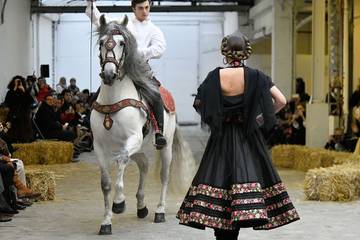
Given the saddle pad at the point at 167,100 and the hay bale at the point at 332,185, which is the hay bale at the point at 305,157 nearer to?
the hay bale at the point at 332,185

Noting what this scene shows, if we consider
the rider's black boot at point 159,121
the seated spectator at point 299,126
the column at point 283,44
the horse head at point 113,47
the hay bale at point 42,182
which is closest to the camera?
the horse head at point 113,47

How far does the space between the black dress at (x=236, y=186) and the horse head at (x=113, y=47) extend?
6.12ft

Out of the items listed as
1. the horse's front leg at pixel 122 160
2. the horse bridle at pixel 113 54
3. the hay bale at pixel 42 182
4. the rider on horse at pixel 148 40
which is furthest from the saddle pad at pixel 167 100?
the hay bale at pixel 42 182

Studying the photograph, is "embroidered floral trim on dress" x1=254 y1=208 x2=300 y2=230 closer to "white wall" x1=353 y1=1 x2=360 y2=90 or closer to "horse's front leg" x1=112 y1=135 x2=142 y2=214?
"horse's front leg" x1=112 y1=135 x2=142 y2=214

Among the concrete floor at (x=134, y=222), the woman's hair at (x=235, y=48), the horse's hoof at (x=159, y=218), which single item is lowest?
the concrete floor at (x=134, y=222)

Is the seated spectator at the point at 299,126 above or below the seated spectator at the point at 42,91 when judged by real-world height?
below

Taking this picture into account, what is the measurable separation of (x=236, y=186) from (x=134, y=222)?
298 centimetres

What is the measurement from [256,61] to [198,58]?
213 inches

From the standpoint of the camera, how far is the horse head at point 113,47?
6.38 m

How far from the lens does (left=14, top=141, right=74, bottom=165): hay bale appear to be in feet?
45.0

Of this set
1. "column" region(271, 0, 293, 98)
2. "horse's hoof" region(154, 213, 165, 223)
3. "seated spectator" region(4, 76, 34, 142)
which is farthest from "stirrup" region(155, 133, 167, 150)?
"column" region(271, 0, 293, 98)

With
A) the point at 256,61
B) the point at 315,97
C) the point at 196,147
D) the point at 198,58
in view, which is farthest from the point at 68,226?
the point at 198,58

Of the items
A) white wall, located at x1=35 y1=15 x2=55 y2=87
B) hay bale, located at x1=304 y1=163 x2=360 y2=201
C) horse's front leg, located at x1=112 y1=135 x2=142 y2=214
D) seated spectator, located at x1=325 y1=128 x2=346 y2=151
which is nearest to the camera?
horse's front leg, located at x1=112 y1=135 x2=142 y2=214

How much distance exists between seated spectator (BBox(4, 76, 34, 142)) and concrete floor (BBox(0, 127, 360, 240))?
4.03 metres
